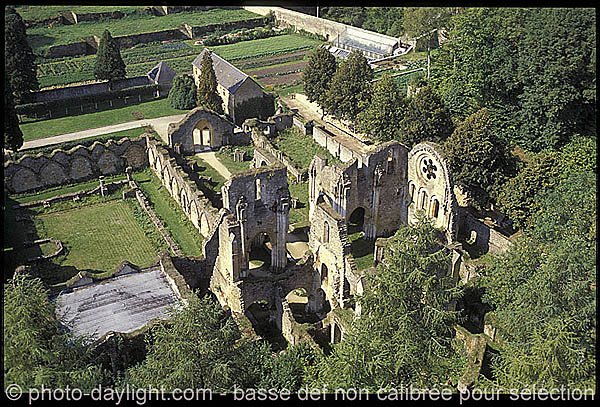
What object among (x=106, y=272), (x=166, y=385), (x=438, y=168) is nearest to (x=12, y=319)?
(x=166, y=385)

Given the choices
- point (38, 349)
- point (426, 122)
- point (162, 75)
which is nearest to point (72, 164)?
point (162, 75)

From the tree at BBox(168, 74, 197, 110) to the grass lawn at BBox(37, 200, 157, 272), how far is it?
2116 cm

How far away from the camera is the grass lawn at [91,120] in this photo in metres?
53.5

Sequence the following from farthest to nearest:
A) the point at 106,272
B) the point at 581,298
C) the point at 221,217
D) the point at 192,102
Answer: the point at 192,102, the point at 106,272, the point at 221,217, the point at 581,298

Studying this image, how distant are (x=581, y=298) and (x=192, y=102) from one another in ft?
154

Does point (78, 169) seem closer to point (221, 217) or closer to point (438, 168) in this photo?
point (221, 217)

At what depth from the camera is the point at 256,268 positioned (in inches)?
1289

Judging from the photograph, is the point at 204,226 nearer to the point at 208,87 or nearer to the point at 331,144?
the point at 331,144

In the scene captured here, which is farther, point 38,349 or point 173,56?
point 173,56

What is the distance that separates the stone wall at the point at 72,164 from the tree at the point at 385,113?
59.3 ft

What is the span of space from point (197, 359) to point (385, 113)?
29.5 meters

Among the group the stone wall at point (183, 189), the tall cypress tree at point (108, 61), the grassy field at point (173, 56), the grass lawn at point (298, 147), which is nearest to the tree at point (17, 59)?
the tall cypress tree at point (108, 61)

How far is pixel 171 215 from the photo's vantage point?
38875mm

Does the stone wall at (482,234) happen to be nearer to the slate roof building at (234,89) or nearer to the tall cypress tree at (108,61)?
the slate roof building at (234,89)
